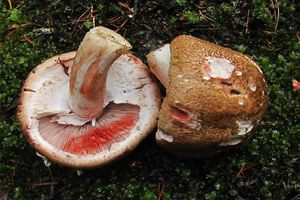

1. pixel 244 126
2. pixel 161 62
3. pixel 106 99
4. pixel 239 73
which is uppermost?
pixel 239 73

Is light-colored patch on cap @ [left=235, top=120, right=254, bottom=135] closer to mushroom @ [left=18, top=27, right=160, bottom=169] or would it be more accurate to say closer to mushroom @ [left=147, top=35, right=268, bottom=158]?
mushroom @ [left=147, top=35, right=268, bottom=158]

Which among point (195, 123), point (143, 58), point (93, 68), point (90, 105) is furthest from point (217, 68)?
point (143, 58)

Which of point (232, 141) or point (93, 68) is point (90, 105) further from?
point (232, 141)

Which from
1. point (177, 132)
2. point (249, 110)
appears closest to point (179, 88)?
point (177, 132)

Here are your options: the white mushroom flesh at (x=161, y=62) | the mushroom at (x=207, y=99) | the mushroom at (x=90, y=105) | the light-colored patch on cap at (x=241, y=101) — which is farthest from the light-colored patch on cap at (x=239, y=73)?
the mushroom at (x=90, y=105)

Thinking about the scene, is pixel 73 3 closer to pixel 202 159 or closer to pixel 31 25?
pixel 31 25

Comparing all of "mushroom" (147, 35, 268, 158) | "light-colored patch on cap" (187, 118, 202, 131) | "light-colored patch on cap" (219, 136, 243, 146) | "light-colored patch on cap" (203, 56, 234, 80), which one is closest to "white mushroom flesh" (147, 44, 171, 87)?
"mushroom" (147, 35, 268, 158)

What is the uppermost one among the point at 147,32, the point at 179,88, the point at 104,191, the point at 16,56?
the point at 179,88

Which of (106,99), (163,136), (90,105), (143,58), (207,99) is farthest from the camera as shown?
(143,58)
